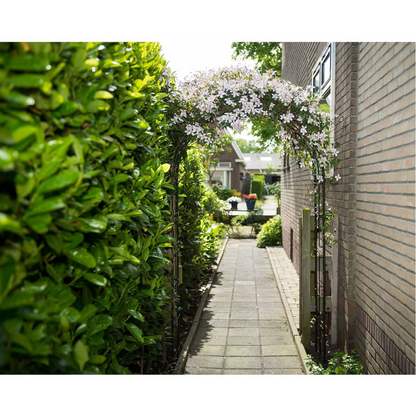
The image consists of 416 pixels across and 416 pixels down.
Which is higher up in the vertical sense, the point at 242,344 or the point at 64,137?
the point at 64,137

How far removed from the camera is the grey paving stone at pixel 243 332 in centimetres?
504

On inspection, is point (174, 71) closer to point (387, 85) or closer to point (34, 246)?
point (387, 85)

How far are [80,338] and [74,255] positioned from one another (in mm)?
474

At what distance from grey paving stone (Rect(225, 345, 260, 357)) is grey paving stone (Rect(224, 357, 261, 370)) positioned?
10 centimetres

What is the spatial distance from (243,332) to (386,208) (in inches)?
108

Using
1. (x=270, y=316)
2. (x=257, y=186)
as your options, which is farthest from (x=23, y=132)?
(x=257, y=186)

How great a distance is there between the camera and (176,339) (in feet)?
14.9

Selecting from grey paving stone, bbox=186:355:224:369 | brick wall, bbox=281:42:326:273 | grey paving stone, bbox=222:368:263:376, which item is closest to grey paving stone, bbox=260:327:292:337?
grey paving stone, bbox=186:355:224:369

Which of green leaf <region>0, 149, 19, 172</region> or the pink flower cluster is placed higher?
the pink flower cluster

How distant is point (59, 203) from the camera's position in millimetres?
1483

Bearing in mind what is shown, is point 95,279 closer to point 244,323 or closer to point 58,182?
point 58,182

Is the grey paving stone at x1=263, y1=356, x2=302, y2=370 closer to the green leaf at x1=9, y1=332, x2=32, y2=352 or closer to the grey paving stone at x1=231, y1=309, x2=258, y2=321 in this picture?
the grey paving stone at x1=231, y1=309, x2=258, y2=321

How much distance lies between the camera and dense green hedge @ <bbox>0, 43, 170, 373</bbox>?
1.44 meters
